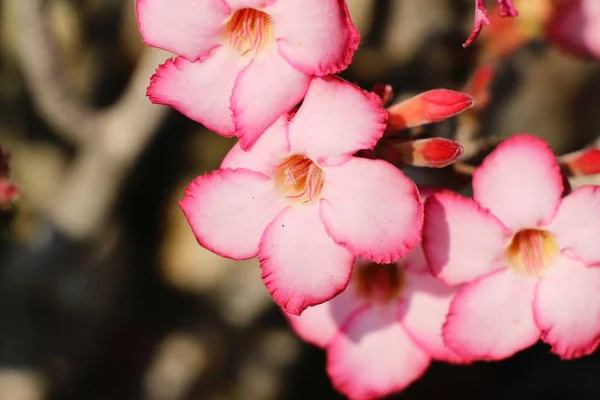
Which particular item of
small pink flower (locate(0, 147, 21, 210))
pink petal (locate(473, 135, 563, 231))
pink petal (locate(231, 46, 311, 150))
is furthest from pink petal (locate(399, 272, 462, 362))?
small pink flower (locate(0, 147, 21, 210))

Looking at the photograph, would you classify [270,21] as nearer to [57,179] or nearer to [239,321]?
[239,321]

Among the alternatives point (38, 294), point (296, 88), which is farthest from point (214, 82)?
point (38, 294)

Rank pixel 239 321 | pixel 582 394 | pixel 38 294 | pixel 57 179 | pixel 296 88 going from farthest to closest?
pixel 582 394 < pixel 57 179 < pixel 239 321 < pixel 38 294 < pixel 296 88

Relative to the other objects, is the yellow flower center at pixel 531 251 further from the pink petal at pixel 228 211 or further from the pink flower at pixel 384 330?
the pink petal at pixel 228 211

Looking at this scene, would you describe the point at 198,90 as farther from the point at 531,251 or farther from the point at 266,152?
the point at 531,251

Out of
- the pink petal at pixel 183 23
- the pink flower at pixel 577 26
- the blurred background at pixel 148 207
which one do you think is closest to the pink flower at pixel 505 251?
the blurred background at pixel 148 207

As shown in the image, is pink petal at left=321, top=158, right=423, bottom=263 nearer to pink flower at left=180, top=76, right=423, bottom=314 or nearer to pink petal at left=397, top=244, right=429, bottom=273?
pink flower at left=180, top=76, right=423, bottom=314
